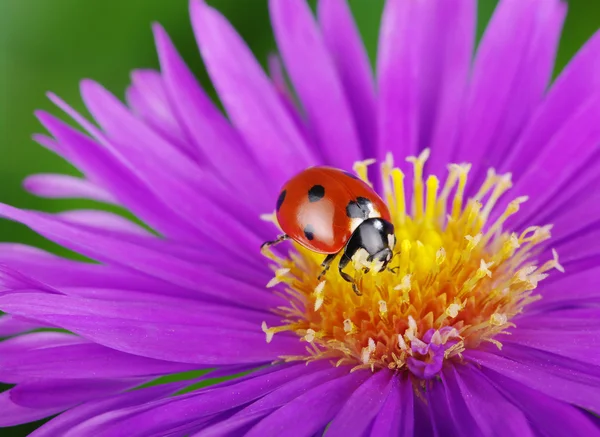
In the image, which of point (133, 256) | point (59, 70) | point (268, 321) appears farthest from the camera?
point (59, 70)

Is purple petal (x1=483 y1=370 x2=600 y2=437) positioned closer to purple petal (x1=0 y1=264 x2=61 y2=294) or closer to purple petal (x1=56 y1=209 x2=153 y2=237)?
purple petal (x1=0 y1=264 x2=61 y2=294)

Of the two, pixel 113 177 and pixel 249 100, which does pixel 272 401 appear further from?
pixel 249 100

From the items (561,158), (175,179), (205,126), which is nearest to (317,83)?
(205,126)

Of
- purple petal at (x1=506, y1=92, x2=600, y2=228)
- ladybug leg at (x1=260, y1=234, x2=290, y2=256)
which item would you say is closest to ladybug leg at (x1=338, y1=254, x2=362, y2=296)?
ladybug leg at (x1=260, y1=234, x2=290, y2=256)

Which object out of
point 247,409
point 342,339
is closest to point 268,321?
point 342,339

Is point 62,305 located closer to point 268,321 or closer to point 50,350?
point 50,350

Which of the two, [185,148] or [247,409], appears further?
[185,148]
